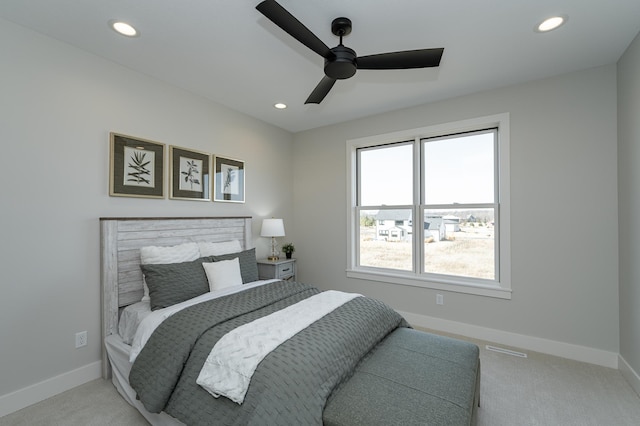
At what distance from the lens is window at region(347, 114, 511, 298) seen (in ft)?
10.5

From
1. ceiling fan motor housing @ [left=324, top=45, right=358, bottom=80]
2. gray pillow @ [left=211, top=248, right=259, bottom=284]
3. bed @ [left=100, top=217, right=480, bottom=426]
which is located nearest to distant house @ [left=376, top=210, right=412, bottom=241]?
bed @ [left=100, top=217, right=480, bottom=426]

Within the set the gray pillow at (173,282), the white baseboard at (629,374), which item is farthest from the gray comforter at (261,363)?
the white baseboard at (629,374)

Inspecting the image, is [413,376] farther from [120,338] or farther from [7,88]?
[7,88]

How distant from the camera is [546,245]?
2.86 metres

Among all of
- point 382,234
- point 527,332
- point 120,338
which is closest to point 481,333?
point 527,332

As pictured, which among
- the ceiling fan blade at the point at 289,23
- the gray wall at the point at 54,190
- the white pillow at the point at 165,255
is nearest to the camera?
the ceiling fan blade at the point at 289,23

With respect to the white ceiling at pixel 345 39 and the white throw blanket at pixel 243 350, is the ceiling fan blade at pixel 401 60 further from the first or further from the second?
the white throw blanket at pixel 243 350

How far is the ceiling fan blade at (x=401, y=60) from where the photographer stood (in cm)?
179

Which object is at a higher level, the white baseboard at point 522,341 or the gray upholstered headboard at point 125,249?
the gray upholstered headboard at point 125,249

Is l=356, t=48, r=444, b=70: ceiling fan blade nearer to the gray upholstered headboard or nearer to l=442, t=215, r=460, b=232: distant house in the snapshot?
l=442, t=215, r=460, b=232: distant house

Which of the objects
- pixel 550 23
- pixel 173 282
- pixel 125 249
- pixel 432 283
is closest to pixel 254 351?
pixel 173 282

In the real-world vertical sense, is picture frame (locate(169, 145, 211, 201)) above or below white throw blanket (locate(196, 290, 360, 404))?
above

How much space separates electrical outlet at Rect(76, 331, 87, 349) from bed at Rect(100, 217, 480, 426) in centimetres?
14

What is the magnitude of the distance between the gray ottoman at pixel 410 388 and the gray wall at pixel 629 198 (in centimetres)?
148
